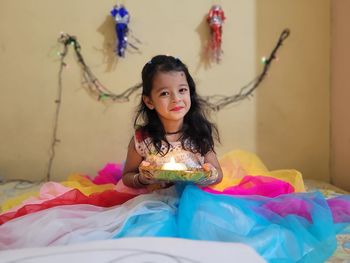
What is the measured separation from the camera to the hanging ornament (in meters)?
1.60

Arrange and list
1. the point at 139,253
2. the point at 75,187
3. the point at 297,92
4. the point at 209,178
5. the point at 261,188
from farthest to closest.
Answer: the point at 297,92 → the point at 75,187 → the point at 261,188 → the point at 209,178 → the point at 139,253

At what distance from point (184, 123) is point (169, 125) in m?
0.06

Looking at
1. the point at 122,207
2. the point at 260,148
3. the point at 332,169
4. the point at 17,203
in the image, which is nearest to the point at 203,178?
the point at 122,207

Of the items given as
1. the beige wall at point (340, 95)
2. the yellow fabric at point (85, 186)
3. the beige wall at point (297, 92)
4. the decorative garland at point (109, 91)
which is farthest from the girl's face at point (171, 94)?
the beige wall at point (340, 95)

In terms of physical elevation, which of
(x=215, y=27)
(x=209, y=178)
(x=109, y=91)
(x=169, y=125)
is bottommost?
(x=209, y=178)

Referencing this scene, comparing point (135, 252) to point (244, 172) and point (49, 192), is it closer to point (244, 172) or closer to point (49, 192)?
point (49, 192)

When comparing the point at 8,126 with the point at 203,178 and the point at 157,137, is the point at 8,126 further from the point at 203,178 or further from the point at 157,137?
the point at 203,178

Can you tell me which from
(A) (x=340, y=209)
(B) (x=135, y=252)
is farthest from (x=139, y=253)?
(A) (x=340, y=209)

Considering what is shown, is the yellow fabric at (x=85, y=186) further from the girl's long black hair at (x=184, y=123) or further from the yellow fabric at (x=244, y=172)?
the yellow fabric at (x=244, y=172)

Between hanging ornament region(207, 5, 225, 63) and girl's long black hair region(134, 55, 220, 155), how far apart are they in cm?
62

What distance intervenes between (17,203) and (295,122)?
1.33 metres

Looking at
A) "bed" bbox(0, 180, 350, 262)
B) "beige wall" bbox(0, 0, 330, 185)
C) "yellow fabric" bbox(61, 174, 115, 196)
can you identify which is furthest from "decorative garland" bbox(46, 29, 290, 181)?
"bed" bbox(0, 180, 350, 262)

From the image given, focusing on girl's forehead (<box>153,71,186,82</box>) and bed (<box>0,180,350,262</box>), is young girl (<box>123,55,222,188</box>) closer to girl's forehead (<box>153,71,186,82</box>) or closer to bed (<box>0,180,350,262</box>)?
girl's forehead (<box>153,71,186,82</box>)

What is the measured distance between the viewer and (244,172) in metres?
Result: 1.28
